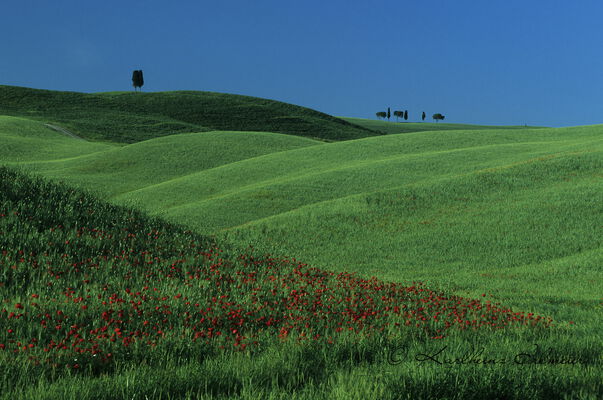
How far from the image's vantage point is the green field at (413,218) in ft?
19.1

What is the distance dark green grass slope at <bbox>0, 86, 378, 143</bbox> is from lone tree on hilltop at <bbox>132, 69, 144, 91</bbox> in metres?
14.9

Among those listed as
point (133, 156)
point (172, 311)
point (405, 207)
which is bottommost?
point (172, 311)

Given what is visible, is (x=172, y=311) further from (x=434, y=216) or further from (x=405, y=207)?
(x=405, y=207)

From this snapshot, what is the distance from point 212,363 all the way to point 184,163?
47.1 m

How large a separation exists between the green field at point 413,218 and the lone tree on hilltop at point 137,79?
342 ft

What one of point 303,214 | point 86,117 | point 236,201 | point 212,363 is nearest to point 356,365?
point 212,363

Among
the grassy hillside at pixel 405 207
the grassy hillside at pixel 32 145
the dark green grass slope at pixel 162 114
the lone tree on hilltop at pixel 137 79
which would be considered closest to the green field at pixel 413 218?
the grassy hillside at pixel 405 207

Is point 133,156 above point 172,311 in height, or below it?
above

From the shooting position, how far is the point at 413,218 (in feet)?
77.8

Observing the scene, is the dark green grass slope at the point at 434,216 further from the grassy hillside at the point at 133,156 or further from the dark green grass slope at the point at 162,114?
the dark green grass slope at the point at 162,114

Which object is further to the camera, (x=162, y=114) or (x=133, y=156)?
(x=162, y=114)

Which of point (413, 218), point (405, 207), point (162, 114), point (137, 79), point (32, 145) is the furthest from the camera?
point (137, 79)

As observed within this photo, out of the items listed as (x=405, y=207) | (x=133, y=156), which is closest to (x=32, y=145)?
(x=133, y=156)

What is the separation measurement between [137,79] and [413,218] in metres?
156
